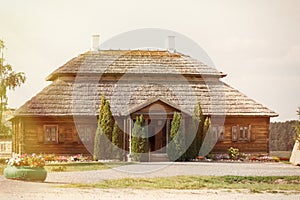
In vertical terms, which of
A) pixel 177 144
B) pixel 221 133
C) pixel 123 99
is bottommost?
pixel 177 144

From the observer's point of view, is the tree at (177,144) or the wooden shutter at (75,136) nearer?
the tree at (177,144)

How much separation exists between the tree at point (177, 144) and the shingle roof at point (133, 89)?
184cm

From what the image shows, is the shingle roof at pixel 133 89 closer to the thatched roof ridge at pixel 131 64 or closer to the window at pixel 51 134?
the thatched roof ridge at pixel 131 64

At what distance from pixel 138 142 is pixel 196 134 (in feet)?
9.50

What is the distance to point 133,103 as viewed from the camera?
111 ft

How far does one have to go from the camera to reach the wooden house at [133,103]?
107 ft

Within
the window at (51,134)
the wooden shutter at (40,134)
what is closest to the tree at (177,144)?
the window at (51,134)

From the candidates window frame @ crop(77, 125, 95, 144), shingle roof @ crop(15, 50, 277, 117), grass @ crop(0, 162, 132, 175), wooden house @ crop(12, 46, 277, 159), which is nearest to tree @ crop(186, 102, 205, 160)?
wooden house @ crop(12, 46, 277, 159)

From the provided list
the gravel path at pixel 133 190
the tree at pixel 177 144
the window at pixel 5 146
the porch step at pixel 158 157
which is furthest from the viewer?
the window at pixel 5 146

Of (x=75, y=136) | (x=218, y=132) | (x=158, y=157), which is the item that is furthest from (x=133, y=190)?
(x=218, y=132)

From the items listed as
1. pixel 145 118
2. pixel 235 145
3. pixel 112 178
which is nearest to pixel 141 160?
pixel 145 118

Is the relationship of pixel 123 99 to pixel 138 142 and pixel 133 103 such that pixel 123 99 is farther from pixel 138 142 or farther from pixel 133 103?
pixel 138 142

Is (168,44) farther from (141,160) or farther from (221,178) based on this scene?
(221,178)

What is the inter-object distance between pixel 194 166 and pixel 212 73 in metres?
8.58
